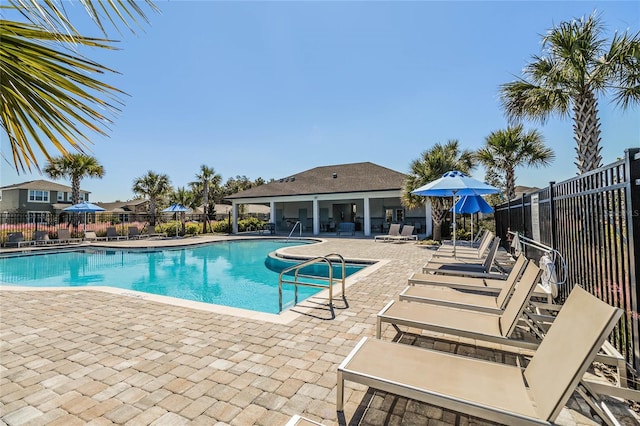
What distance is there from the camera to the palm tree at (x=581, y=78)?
25.8 ft

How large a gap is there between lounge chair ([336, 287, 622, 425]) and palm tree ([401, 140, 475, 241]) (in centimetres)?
1389

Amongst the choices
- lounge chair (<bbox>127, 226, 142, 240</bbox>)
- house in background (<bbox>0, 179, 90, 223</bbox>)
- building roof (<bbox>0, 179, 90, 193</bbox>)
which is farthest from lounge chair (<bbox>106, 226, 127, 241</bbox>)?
building roof (<bbox>0, 179, 90, 193</bbox>)

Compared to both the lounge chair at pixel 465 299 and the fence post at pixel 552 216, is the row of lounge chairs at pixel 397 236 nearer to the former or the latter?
the fence post at pixel 552 216

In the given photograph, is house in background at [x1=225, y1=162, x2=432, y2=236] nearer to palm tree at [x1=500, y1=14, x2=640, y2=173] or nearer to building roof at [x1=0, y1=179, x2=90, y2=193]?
palm tree at [x1=500, y1=14, x2=640, y2=173]

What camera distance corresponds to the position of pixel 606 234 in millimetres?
3055

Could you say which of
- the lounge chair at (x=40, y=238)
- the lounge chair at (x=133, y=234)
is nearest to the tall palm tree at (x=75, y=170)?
the lounge chair at (x=133, y=234)

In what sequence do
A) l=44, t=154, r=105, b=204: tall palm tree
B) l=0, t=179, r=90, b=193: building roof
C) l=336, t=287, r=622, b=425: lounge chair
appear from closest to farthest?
l=336, t=287, r=622, b=425: lounge chair
l=44, t=154, r=105, b=204: tall palm tree
l=0, t=179, r=90, b=193: building roof

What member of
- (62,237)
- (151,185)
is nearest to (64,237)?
(62,237)

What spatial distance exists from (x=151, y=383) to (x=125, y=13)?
10.1ft

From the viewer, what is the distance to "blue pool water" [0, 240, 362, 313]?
27.3 ft

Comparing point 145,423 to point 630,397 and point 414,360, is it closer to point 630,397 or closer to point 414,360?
point 414,360

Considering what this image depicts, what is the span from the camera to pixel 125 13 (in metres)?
1.64

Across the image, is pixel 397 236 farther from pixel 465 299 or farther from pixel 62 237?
pixel 62 237

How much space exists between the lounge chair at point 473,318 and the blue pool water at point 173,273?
12.0ft
